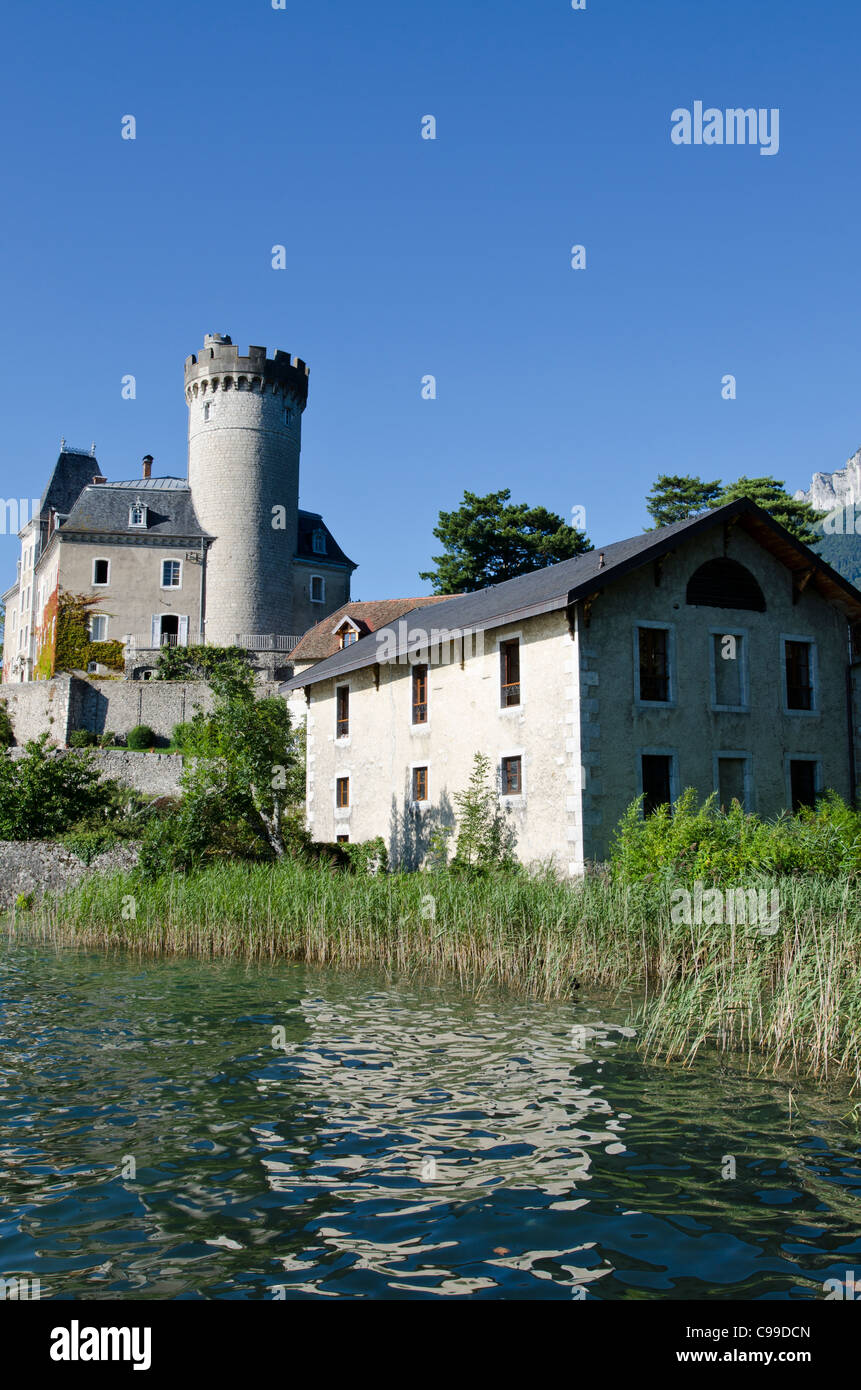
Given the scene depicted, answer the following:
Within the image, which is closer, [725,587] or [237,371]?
[725,587]

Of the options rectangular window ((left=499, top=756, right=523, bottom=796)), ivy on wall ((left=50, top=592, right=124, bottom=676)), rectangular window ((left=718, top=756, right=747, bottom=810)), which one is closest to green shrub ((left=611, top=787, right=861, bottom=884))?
rectangular window ((left=718, top=756, right=747, bottom=810))

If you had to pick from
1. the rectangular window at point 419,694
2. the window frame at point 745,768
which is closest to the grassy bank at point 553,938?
the window frame at point 745,768

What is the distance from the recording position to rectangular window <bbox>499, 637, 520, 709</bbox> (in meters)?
22.7

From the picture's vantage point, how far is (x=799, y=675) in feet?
77.9

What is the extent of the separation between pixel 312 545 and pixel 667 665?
41.3 m

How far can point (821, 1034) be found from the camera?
9070 mm

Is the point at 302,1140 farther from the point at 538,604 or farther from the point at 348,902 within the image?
the point at 538,604

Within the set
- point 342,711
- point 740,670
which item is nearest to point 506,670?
point 740,670

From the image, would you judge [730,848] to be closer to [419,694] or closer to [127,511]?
[419,694]

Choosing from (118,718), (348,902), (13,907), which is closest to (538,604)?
(348,902)

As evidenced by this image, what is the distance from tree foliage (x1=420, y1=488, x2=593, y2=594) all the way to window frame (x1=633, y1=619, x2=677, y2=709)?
88.1 feet

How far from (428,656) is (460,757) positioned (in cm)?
299

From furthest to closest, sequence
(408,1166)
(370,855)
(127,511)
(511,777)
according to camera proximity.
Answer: (127,511) < (370,855) < (511,777) < (408,1166)

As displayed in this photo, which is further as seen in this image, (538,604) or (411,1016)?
(538,604)
